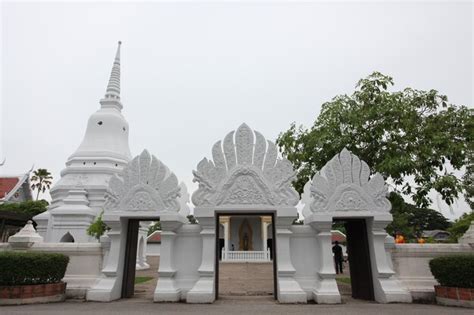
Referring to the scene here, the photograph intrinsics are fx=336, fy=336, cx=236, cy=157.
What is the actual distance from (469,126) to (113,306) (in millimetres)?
11349

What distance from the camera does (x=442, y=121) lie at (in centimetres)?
1091

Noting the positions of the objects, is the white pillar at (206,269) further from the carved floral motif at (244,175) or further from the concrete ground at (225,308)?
the carved floral motif at (244,175)

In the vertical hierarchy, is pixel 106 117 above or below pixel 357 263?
above

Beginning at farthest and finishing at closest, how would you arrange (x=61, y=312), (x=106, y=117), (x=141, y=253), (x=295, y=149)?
(x=106, y=117)
(x=141, y=253)
(x=295, y=149)
(x=61, y=312)

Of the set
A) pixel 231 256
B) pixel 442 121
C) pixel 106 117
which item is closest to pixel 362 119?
pixel 442 121

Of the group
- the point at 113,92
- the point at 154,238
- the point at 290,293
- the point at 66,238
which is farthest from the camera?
the point at 154,238

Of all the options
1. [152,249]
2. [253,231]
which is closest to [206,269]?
[253,231]

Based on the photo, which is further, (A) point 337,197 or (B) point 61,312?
(A) point 337,197

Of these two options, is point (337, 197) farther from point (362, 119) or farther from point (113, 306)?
point (113, 306)

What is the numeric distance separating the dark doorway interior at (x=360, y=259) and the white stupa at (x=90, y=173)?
50.4ft

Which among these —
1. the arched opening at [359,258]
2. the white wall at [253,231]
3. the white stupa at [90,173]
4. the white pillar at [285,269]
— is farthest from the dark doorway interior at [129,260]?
the white wall at [253,231]

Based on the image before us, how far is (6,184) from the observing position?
103 ft

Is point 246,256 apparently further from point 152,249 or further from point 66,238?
point 66,238

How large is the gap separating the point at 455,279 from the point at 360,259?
2.16 metres
